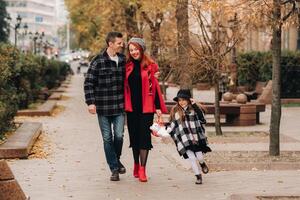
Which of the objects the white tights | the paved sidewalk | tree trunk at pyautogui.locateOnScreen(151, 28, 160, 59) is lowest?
the paved sidewalk

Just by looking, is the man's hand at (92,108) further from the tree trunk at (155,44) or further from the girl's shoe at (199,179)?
the tree trunk at (155,44)

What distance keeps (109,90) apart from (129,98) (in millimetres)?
Result: 283

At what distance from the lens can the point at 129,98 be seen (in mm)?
9820

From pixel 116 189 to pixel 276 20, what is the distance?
156 inches

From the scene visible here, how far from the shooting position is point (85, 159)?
40.3 feet

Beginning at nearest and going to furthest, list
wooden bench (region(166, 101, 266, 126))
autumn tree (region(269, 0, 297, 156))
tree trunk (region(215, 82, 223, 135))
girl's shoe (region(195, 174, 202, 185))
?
girl's shoe (region(195, 174, 202, 185)), autumn tree (region(269, 0, 297, 156)), tree trunk (region(215, 82, 223, 135)), wooden bench (region(166, 101, 266, 126))

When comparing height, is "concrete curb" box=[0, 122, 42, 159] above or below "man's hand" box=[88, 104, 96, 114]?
below

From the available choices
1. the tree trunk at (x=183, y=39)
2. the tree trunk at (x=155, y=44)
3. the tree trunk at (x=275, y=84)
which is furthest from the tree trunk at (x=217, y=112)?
the tree trunk at (x=155, y=44)

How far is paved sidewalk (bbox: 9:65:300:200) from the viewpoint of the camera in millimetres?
8750

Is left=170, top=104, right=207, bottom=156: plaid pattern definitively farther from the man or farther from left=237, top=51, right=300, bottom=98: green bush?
left=237, top=51, right=300, bottom=98: green bush

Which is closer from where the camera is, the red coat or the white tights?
the white tights

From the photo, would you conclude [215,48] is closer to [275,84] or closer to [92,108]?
[275,84]

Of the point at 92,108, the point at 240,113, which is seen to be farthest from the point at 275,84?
the point at 240,113

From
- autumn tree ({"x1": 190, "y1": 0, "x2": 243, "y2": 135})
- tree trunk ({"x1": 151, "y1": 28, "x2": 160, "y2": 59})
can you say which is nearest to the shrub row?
autumn tree ({"x1": 190, "y1": 0, "x2": 243, "y2": 135})
